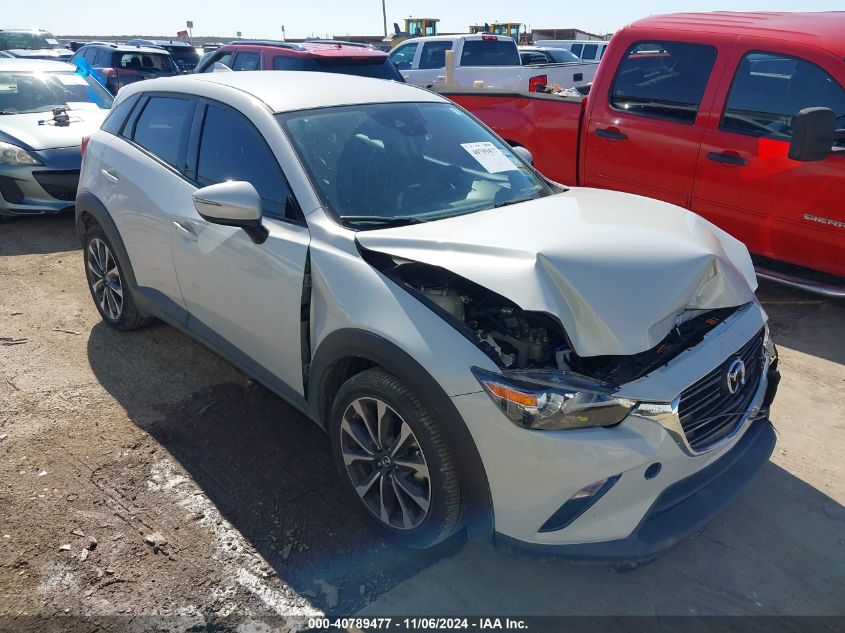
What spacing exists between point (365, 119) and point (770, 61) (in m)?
3.19

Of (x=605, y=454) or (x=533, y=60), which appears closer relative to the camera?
(x=605, y=454)

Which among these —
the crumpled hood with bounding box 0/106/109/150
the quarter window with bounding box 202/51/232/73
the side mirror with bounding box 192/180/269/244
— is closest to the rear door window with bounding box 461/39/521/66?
the quarter window with bounding box 202/51/232/73

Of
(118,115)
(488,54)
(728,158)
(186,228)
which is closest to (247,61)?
(118,115)

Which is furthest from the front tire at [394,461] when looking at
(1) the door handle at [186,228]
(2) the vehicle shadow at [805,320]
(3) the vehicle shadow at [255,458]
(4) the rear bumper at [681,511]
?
(2) the vehicle shadow at [805,320]

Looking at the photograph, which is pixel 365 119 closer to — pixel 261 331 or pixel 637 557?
pixel 261 331

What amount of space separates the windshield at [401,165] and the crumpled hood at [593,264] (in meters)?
0.23

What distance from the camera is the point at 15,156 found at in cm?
666

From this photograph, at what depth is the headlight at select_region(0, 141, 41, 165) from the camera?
6.64 meters

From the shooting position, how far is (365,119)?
3.39m

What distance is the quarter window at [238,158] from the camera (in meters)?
3.09

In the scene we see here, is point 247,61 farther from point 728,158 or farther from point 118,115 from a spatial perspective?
point 728,158

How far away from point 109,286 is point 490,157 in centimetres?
276

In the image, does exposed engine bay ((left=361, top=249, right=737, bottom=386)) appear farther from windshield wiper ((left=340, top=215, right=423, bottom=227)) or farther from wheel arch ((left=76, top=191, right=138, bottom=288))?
wheel arch ((left=76, top=191, right=138, bottom=288))

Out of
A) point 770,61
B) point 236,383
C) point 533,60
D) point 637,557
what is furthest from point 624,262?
point 533,60
